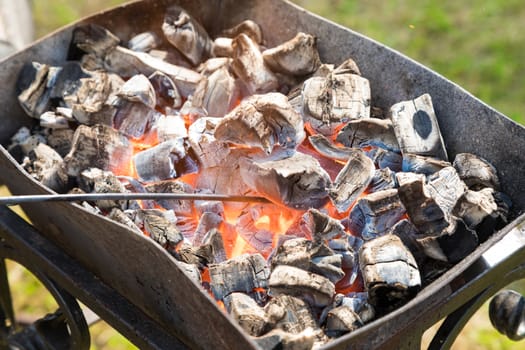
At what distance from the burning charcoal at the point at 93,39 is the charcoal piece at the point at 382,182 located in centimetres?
91

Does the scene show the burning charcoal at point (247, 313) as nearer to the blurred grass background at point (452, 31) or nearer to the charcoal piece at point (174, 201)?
the charcoal piece at point (174, 201)

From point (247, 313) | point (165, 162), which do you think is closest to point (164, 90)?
point (165, 162)

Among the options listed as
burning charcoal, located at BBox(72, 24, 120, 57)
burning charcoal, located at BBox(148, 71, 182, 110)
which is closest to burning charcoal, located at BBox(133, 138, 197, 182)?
burning charcoal, located at BBox(148, 71, 182, 110)

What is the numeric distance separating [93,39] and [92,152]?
46 centimetres

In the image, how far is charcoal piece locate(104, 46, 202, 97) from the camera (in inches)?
69.6

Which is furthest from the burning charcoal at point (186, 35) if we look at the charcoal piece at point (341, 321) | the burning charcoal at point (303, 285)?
the charcoal piece at point (341, 321)

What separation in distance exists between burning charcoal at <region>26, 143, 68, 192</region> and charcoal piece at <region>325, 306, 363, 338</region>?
0.76 m


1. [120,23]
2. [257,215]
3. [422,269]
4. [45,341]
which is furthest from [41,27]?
[422,269]

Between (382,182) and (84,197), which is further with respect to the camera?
(382,182)

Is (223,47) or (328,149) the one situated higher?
(223,47)

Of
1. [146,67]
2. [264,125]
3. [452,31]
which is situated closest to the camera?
[264,125]

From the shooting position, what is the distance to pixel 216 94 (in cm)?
168

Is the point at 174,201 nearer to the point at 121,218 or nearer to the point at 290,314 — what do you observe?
the point at 121,218

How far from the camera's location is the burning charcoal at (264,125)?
144cm
